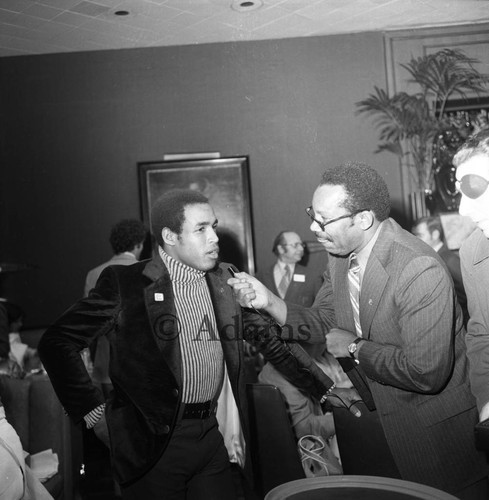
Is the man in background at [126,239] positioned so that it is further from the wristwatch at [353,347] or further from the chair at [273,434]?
the wristwatch at [353,347]

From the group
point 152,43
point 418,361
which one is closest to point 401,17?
point 152,43

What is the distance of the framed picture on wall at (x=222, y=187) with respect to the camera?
5.90m

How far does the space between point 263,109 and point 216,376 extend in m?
4.25

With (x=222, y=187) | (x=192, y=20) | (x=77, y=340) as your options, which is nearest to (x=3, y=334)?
(x=77, y=340)

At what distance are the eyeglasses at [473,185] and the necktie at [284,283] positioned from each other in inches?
129

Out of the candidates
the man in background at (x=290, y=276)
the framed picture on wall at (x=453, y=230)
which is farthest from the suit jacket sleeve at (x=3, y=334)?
the framed picture on wall at (x=453, y=230)

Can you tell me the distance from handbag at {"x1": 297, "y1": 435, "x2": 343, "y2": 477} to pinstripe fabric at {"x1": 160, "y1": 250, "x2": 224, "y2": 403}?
2.25ft

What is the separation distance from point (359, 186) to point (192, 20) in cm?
398

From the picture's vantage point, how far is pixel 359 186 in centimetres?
192

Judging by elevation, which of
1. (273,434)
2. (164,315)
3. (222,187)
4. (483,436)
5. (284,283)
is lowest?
(273,434)

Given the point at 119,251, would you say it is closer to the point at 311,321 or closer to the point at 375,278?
the point at 311,321

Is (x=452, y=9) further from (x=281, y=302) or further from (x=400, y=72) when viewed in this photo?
(x=281, y=302)

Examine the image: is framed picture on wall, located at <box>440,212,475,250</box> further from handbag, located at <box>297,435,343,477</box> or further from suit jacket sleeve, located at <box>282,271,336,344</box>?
suit jacket sleeve, located at <box>282,271,336,344</box>

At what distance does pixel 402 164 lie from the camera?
5.85 metres
